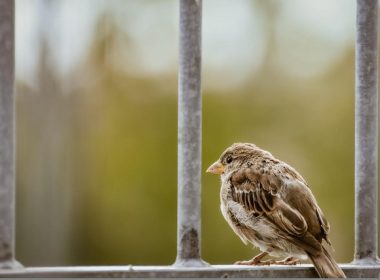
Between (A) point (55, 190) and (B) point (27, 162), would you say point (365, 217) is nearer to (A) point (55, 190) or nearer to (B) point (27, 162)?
(A) point (55, 190)

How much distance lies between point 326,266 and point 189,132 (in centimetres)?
94

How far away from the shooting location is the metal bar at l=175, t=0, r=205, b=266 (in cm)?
232

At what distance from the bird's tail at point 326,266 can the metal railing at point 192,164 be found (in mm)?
216

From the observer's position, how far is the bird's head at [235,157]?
14.0 ft

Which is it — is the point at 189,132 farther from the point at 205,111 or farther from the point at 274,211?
the point at 205,111

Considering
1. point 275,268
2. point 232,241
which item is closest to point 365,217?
point 275,268

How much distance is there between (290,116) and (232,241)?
210 centimetres

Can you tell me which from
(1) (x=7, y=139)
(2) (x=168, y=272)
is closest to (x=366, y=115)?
(2) (x=168, y=272)

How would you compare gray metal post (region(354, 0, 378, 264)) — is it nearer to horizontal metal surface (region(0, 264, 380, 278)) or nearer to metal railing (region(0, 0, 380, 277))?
metal railing (region(0, 0, 380, 277))

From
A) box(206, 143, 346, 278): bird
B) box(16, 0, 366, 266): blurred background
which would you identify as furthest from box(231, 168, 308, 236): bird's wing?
box(16, 0, 366, 266): blurred background

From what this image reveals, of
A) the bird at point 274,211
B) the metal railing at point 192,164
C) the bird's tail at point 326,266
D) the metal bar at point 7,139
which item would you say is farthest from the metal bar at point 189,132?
the bird at point 274,211

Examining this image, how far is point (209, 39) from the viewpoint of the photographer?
10148mm

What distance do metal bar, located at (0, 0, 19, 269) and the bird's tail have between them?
1034mm

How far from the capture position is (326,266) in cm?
298
